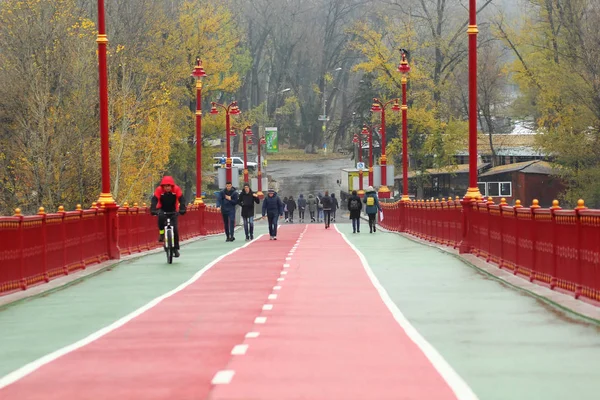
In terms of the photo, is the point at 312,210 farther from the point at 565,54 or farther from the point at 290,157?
the point at 290,157

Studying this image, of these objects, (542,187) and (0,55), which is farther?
(542,187)

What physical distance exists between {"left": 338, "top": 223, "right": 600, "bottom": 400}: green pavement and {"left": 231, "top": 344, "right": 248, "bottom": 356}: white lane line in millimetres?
1751

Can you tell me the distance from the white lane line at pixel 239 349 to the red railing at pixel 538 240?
5298mm

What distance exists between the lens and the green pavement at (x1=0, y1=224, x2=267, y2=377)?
1270cm

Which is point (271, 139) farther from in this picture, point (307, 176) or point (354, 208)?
point (354, 208)

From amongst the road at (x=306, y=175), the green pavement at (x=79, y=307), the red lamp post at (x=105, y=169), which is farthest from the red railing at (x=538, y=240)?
the road at (x=306, y=175)

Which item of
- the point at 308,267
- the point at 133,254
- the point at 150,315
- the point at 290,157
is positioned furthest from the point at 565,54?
the point at 290,157

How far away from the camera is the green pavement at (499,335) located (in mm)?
9617

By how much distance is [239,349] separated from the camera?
457 inches

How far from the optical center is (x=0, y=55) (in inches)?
2046

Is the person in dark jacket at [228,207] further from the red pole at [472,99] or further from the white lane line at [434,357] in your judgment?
the white lane line at [434,357]

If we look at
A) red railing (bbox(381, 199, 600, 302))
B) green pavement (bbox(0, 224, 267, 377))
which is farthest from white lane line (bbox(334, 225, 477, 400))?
green pavement (bbox(0, 224, 267, 377))

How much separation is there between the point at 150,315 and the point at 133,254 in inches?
622

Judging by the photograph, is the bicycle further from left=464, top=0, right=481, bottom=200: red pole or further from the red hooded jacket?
left=464, top=0, right=481, bottom=200: red pole
